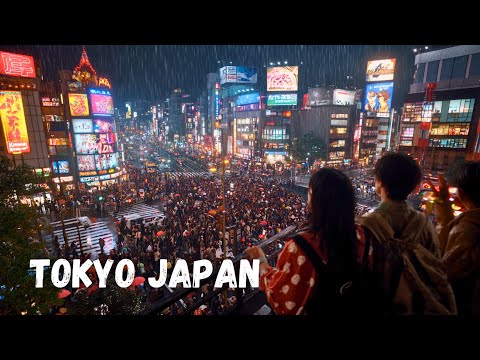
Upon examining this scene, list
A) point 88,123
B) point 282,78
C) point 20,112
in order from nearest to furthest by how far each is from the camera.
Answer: point 20,112 → point 88,123 → point 282,78

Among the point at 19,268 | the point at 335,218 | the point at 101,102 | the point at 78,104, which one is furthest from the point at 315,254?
the point at 101,102

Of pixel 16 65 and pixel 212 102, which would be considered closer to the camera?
pixel 16 65

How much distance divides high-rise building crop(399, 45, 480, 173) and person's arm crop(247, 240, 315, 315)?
3963 centimetres

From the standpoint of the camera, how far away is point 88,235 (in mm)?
19016

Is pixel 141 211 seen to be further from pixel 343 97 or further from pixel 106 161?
pixel 343 97

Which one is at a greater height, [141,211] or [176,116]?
[176,116]

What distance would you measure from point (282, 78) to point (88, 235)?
47.8 m

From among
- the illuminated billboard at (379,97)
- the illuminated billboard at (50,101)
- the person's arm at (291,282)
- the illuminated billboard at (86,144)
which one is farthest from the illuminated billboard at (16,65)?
the illuminated billboard at (379,97)

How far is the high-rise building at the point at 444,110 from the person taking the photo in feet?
112

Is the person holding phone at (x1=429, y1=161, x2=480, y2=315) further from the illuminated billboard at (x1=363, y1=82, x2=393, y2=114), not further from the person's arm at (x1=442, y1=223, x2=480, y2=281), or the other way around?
the illuminated billboard at (x1=363, y1=82, x2=393, y2=114)

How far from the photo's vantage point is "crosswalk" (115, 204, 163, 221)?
22703mm

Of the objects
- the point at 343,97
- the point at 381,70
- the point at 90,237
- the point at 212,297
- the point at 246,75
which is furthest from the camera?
the point at 246,75

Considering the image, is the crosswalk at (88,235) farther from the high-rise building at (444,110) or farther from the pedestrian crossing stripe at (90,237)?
the high-rise building at (444,110)
